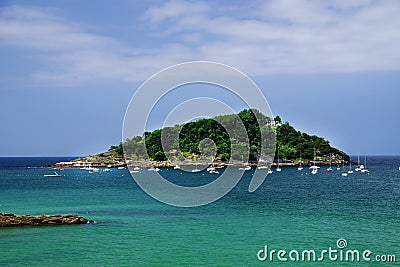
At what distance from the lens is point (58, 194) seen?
192 ft

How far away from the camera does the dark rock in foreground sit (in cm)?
3094

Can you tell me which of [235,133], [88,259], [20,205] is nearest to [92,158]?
[235,133]

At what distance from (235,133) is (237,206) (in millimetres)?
96437

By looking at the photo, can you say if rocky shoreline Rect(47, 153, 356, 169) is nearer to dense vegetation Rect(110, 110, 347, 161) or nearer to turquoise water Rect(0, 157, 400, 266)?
dense vegetation Rect(110, 110, 347, 161)

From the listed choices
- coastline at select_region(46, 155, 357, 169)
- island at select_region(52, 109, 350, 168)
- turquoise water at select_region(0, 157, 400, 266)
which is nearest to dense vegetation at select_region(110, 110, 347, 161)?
island at select_region(52, 109, 350, 168)

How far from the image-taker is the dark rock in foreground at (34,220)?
30.9 metres

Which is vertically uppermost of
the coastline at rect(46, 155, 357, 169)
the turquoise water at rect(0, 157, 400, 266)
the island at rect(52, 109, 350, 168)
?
the island at rect(52, 109, 350, 168)

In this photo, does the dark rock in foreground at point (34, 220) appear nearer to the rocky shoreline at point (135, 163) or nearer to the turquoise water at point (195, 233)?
the turquoise water at point (195, 233)

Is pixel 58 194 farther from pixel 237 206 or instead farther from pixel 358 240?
pixel 358 240

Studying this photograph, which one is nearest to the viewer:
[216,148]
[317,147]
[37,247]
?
[37,247]

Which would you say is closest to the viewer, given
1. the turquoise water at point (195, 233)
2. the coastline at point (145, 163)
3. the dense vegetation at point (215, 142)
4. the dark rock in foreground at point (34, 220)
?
the turquoise water at point (195, 233)

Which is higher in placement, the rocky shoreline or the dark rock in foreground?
the rocky shoreline

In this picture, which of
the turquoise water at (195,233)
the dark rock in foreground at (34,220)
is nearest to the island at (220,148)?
the turquoise water at (195,233)

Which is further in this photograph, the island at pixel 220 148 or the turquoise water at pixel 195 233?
the island at pixel 220 148
